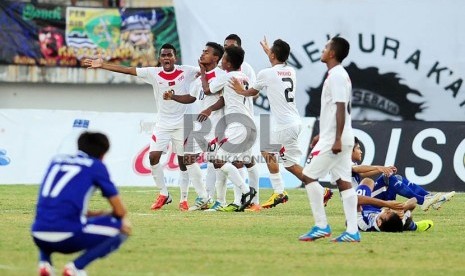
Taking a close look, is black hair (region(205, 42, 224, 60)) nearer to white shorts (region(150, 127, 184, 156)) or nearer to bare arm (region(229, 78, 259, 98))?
bare arm (region(229, 78, 259, 98))

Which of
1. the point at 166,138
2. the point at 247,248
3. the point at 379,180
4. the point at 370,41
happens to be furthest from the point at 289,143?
the point at 370,41

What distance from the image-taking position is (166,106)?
18.2 meters

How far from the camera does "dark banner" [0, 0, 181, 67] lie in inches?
1244

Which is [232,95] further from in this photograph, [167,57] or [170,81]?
[167,57]

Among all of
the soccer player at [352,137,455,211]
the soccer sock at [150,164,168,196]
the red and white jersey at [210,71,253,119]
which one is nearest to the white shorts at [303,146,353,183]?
the soccer player at [352,137,455,211]

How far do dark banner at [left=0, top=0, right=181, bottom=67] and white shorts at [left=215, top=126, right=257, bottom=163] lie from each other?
1439 centimetres

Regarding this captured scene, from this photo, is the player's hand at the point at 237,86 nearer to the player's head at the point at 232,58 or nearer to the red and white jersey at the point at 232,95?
the red and white jersey at the point at 232,95

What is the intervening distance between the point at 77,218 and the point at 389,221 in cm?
609

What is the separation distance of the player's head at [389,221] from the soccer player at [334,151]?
4.96 ft

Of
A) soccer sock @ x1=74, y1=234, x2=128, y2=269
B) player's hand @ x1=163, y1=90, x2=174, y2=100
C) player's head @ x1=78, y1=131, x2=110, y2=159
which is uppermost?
player's head @ x1=78, y1=131, x2=110, y2=159

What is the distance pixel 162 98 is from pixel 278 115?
1972mm

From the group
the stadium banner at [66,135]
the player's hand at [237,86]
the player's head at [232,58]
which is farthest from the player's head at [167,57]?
the stadium banner at [66,135]

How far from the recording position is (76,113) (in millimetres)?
25156

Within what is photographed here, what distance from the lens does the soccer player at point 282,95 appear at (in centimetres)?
1645
